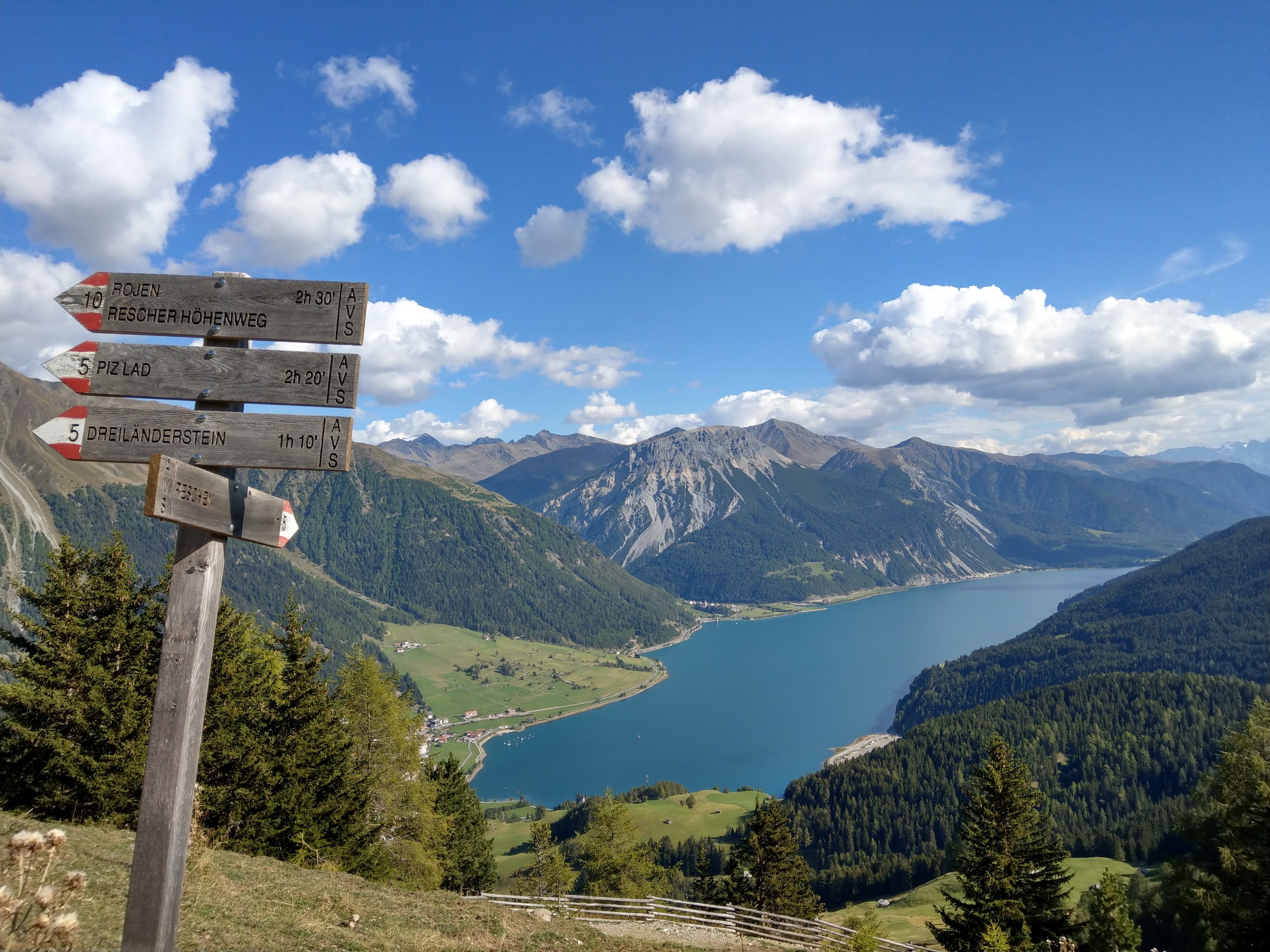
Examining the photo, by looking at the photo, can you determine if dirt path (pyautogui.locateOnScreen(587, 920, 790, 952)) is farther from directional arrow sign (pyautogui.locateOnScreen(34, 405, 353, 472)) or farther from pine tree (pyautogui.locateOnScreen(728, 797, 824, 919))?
pine tree (pyautogui.locateOnScreen(728, 797, 824, 919))

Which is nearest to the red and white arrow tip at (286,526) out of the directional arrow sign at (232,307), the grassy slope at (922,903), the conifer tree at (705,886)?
the directional arrow sign at (232,307)

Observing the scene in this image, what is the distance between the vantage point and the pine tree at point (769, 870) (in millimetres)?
35531

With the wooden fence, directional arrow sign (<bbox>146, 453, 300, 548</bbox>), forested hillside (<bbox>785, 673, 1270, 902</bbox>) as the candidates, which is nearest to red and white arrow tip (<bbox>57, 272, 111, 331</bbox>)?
directional arrow sign (<bbox>146, 453, 300, 548</bbox>)

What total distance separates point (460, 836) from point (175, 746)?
107ft

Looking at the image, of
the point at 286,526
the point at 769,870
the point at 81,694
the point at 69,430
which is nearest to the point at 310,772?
the point at 81,694

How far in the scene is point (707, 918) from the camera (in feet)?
64.1

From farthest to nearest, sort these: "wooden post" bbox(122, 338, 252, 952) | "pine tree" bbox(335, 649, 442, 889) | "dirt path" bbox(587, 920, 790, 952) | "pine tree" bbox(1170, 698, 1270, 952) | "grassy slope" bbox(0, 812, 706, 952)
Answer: "pine tree" bbox(335, 649, 442, 889), "pine tree" bbox(1170, 698, 1270, 952), "dirt path" bbox(587, 920, 790, 952), "grassy slope" bbox(0, 812, 706, 952), "wooden post" bbox(122, 338, 252, 952)

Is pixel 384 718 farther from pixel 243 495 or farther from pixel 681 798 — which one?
pixel 681 798

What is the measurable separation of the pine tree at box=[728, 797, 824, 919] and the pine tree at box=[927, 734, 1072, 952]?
9.57 meters

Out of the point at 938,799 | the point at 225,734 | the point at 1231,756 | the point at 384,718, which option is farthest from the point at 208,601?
the point at 938,799

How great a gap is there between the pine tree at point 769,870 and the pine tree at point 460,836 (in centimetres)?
1343

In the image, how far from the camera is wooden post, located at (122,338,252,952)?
4363 mm

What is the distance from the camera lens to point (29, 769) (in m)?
16.6

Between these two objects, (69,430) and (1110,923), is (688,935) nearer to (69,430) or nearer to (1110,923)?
(1110,923)
